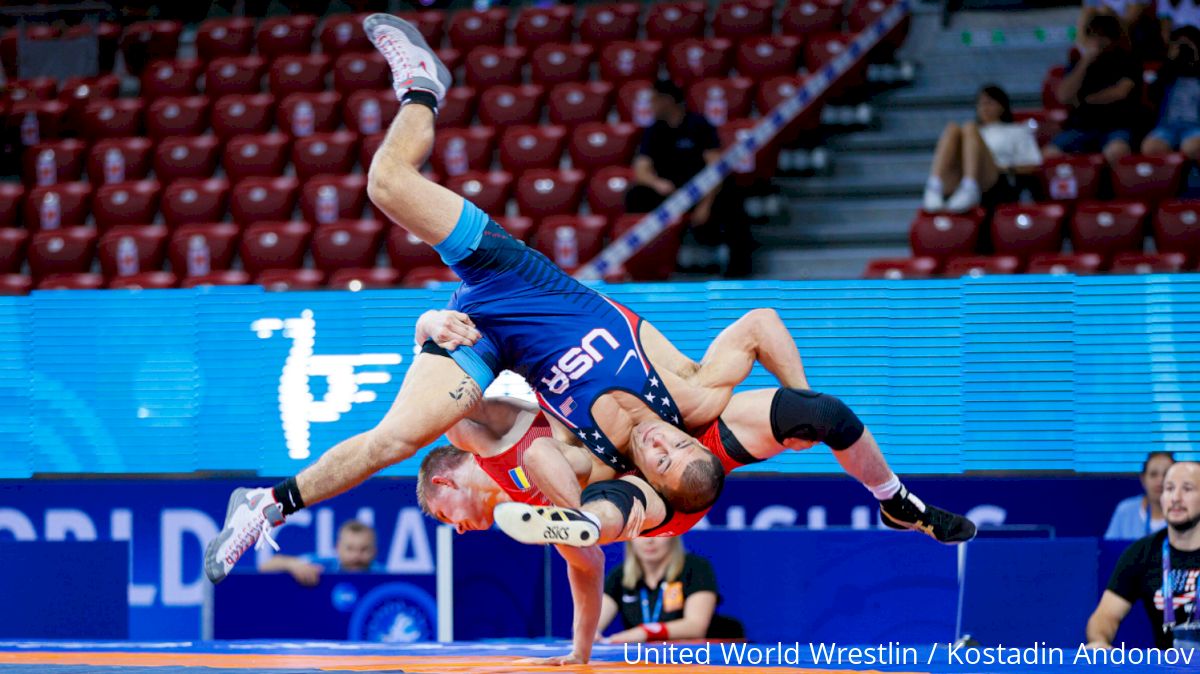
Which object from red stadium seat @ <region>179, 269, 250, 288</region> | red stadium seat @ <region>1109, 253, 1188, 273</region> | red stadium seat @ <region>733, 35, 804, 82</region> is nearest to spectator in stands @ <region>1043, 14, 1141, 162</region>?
red stadium seat @ <region>1109, 253, 1188, 273</region>

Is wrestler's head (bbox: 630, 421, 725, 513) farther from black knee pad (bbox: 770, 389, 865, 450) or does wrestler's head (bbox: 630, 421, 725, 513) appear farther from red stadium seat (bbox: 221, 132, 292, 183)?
red stadium seat (bbox: 221, 132, 292, 183)

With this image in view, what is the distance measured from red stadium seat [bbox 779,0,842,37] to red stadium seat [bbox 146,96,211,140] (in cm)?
429

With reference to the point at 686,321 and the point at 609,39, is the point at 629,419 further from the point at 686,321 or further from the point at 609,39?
the point at 609,39

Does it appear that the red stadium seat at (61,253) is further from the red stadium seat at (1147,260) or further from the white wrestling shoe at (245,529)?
the red stadium seat at (1147,260)

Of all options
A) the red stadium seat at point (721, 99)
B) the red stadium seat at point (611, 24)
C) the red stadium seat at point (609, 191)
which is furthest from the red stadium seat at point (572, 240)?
the red stadium seat at point (611, 24)

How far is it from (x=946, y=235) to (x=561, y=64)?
358cm

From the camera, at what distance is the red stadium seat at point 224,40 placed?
1195 cm

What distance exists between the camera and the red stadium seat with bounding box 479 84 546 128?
10.3 meters

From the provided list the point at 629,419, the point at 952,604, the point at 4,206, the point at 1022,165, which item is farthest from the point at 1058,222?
the point at 4,206

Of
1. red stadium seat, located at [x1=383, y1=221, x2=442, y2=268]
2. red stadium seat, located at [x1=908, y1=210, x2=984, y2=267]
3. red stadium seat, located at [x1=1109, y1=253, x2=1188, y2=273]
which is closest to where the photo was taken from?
red stadium seat, located at [x1=1109, y1=253, x2=1188, y2=273]

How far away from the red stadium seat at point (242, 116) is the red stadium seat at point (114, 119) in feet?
2.26

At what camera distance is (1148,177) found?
8.38m

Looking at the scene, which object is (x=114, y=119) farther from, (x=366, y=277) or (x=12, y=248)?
(x=366, y=277)

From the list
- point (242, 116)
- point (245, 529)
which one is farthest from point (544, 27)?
point (245, 529)
